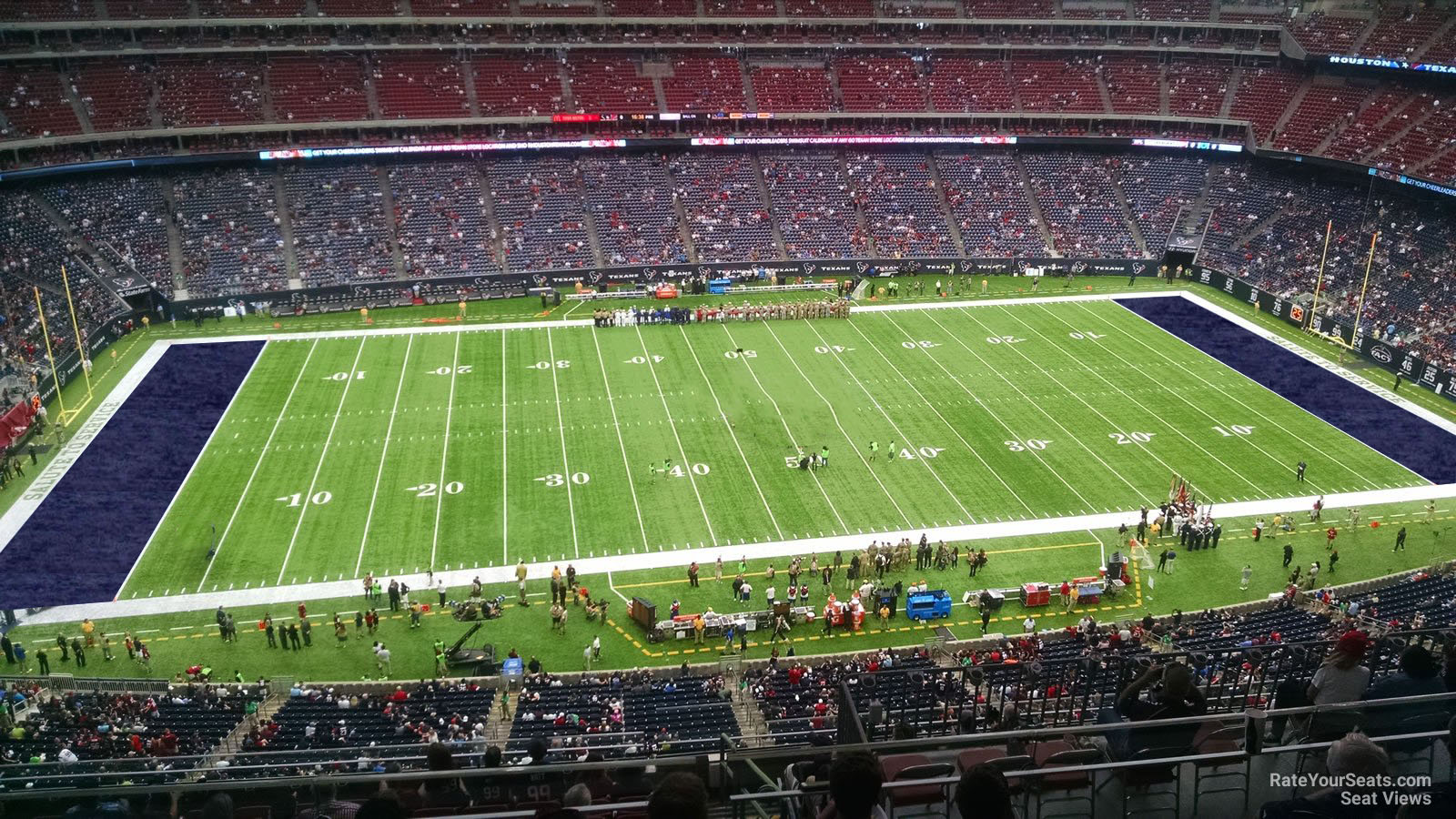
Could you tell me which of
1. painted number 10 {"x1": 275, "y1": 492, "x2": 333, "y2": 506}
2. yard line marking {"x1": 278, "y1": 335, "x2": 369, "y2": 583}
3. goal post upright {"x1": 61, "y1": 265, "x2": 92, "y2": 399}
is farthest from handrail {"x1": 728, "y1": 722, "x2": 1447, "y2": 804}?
goal post upright {"x1": 61, "y1": 265, "x2": 92, "y2": 399}

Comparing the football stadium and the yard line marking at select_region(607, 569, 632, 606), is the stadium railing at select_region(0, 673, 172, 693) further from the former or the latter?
the yard line marking at select_region(607, 569, 632, 606)

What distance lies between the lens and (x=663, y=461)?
41281mm

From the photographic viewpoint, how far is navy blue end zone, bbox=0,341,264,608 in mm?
33125

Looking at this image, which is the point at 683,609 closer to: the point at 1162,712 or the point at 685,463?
the point at 685,463

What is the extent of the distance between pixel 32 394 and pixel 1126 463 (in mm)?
41844

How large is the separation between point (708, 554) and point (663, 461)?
687 centimetres

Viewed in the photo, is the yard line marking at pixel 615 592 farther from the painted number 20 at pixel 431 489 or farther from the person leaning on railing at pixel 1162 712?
the person leaning on railing at pixel 1162 712

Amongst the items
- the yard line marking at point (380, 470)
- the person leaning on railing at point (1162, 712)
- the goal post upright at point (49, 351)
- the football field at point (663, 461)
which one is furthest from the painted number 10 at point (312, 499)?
the person leaning on railing at point (1162, 712)

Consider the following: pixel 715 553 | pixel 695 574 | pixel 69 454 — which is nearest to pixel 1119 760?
pixel 695 574

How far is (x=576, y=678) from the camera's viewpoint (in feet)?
92.7

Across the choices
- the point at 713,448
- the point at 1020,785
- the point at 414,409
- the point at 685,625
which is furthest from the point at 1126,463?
the point at 1020,785

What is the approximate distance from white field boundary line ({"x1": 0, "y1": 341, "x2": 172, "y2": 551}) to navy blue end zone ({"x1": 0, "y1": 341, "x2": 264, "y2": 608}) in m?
0.25

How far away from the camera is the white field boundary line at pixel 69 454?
36219mm

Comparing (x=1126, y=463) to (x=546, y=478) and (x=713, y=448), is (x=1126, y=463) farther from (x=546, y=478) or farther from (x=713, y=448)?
(x=546, y=478)
